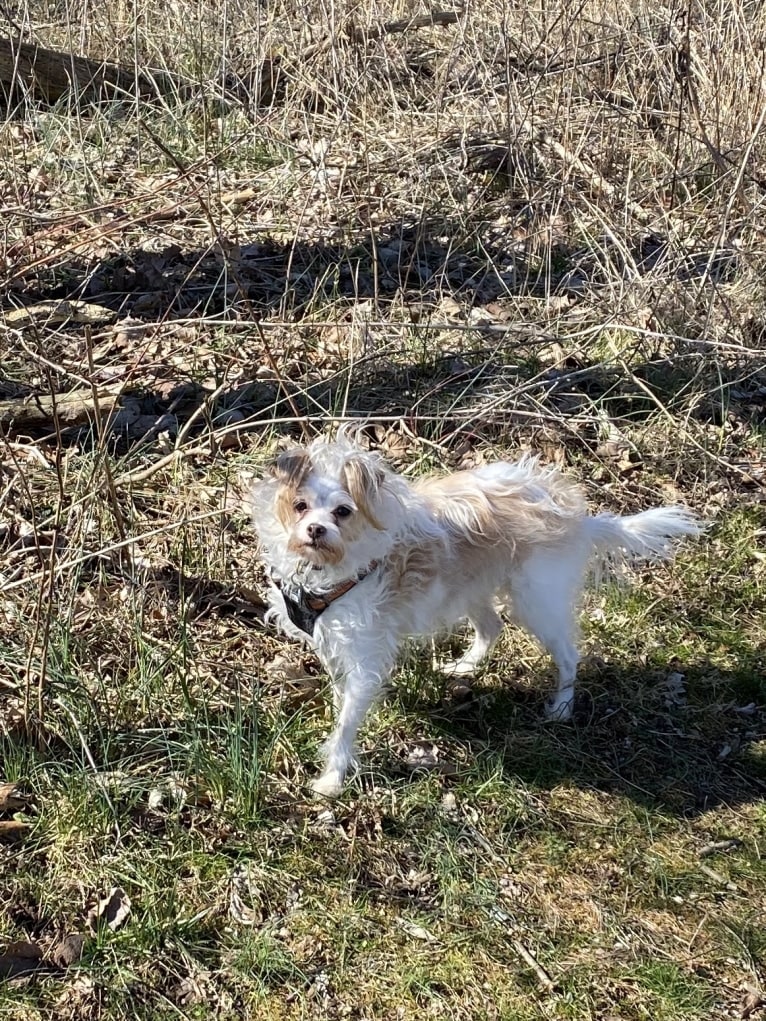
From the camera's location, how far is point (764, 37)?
5.53 meters

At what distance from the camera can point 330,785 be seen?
11.1 feet

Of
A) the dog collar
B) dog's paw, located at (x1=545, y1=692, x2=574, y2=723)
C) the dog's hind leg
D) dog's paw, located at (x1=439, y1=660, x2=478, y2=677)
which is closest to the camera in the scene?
the dog collar

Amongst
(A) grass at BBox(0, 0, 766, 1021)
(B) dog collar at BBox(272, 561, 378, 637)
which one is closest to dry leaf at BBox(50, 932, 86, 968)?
(A) grass at BBox(0, 0, 766, 1021)

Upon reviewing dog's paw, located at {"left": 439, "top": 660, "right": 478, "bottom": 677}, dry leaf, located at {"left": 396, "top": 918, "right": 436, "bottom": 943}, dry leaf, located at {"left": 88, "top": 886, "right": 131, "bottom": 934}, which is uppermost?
dog's paw, located at {"left": 439, "top": 660, "right": 478, "bottom": 677}

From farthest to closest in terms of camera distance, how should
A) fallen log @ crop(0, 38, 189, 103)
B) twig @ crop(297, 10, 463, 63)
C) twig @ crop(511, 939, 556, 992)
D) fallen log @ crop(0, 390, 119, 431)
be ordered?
fallen log @ crop(0, 38, 189, 103), twig @ crop(297, 10, 463, 63), fallen log @ crop(0, 390, 119, 431), twig @ crop(511, 939, 556, 992)

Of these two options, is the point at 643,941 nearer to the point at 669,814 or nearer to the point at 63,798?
the point at 669,814

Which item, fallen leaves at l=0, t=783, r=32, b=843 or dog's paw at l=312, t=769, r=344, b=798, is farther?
dog's paw at l=312, t=769, r=344, b=798

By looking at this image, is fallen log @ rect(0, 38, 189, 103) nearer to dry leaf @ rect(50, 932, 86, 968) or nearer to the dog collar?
the dog collar

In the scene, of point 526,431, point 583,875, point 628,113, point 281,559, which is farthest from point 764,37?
point 583,875

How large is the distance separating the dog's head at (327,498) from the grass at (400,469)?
340mm

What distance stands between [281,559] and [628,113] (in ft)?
12.7

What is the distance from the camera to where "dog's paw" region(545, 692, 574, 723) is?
3.80m

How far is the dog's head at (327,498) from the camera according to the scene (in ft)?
10.1

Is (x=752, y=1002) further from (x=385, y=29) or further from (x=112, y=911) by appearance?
(x=385, y=29)
